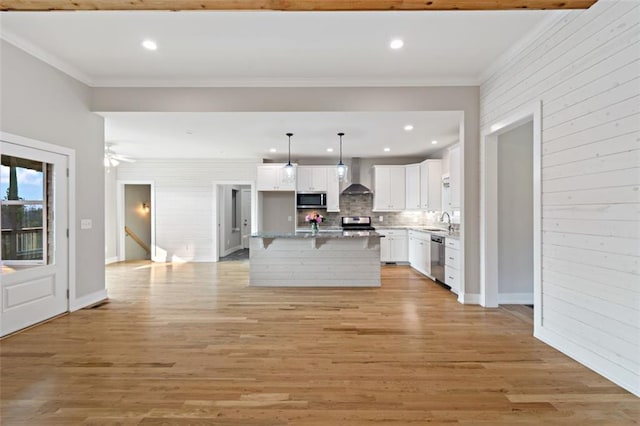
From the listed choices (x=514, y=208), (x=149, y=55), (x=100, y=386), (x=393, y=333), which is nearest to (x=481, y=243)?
(x=514, y=208)

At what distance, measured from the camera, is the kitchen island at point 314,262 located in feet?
17.9

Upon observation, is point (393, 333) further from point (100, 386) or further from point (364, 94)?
point (364, 94)

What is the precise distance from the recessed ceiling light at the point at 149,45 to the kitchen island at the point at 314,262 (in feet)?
10.2

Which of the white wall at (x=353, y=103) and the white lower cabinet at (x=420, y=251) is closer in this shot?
the white wall at (x=353, y=103)

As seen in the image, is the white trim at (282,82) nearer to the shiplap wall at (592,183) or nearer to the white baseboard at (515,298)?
the shiplap wall at (592,183)

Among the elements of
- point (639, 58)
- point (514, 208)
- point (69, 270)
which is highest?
point (639, 58)

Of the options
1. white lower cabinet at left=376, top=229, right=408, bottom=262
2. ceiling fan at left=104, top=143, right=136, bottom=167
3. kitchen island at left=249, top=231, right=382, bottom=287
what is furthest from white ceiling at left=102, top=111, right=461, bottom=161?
white lower cabinet at left=376, top=229, right=408, bottom=262

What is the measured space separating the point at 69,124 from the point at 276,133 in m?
2.99

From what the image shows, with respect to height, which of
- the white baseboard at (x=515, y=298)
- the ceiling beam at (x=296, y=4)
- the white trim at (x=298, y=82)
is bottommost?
the white baseboard at (x=515, y=298)

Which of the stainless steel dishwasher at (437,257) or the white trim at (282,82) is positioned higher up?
the white trim at (282,82)

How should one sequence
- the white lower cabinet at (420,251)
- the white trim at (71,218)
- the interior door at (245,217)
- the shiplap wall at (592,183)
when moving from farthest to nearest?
the interior door at (245,217)
the white lower cabinet at (420,251)
the white trim at (71,218)
the shiplap wall at (592,183)

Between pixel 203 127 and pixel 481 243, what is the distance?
4.68 m

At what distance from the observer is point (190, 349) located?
297cm

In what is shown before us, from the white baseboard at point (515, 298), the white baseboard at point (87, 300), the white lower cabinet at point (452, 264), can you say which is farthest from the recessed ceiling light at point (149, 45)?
the white baseboard at point (515, 298)
